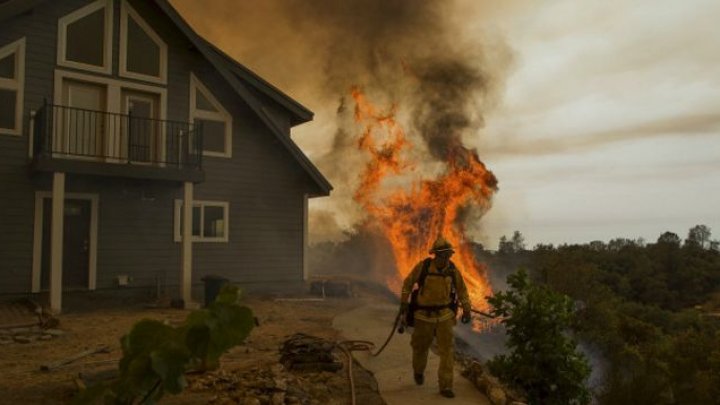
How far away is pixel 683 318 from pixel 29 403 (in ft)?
175

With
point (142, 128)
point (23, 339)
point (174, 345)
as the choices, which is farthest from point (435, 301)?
point (142, 128)

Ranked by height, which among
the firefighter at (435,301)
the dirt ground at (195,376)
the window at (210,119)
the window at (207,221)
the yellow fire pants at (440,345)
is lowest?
the dirt ground at (195,376)

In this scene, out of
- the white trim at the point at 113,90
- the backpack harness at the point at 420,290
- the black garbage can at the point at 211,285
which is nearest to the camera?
the backpack harness at the point at 420,290

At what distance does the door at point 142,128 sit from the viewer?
14.4 meters

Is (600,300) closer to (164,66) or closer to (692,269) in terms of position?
(164,66)

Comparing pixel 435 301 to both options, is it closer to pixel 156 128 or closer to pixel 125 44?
pixel 156 128

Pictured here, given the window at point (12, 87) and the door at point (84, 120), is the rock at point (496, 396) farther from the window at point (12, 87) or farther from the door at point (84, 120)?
the window at point (12, 87)

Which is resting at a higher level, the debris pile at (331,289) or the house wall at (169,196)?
the house wall at (169,196)

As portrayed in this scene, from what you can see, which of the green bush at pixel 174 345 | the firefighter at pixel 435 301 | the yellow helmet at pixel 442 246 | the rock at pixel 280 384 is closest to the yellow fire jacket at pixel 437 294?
the firefighter at pixel 435 301

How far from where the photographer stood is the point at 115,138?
14016 millimetres

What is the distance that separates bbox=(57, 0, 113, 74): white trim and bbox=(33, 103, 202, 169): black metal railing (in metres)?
1.18

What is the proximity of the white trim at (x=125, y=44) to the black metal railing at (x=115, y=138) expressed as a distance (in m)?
1.19

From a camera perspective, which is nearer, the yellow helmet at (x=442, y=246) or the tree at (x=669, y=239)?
the yellow helmet at (x=442, y=246)

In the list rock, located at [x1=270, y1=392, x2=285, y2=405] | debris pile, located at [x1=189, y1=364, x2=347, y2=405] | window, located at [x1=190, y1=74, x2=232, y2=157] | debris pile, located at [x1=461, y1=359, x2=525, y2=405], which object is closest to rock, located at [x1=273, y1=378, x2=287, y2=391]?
debris pile, located at [x1=189, y1=364, x2=347, y2=405]
